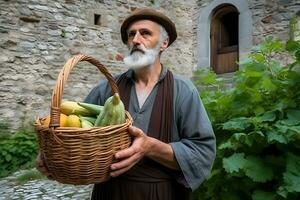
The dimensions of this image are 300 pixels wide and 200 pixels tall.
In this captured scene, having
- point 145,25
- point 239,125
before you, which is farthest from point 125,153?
point 239,125

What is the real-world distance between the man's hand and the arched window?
6544mm

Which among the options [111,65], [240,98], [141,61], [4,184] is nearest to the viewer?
[141,61]

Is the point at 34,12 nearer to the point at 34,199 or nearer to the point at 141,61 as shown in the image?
the point at 34,199

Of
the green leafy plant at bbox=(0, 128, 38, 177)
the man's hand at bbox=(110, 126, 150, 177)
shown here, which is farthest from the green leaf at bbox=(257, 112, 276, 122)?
the green leafy plant at bbox=(0, 128, 38, 177)

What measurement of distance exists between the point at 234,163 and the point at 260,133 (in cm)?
22

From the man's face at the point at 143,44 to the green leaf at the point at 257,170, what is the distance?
94cm

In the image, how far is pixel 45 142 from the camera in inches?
51.0

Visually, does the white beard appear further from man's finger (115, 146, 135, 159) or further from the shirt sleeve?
man's finger (115, 146, 135, 159)

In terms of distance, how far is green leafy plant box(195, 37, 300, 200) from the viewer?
6.98 ft

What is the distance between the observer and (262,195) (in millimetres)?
2207

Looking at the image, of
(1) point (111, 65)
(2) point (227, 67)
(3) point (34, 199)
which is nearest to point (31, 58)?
(1) point (111, 65)

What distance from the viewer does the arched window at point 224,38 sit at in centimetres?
772

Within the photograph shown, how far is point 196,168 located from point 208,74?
4.78ft

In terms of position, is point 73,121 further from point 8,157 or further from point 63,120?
point 8,157
